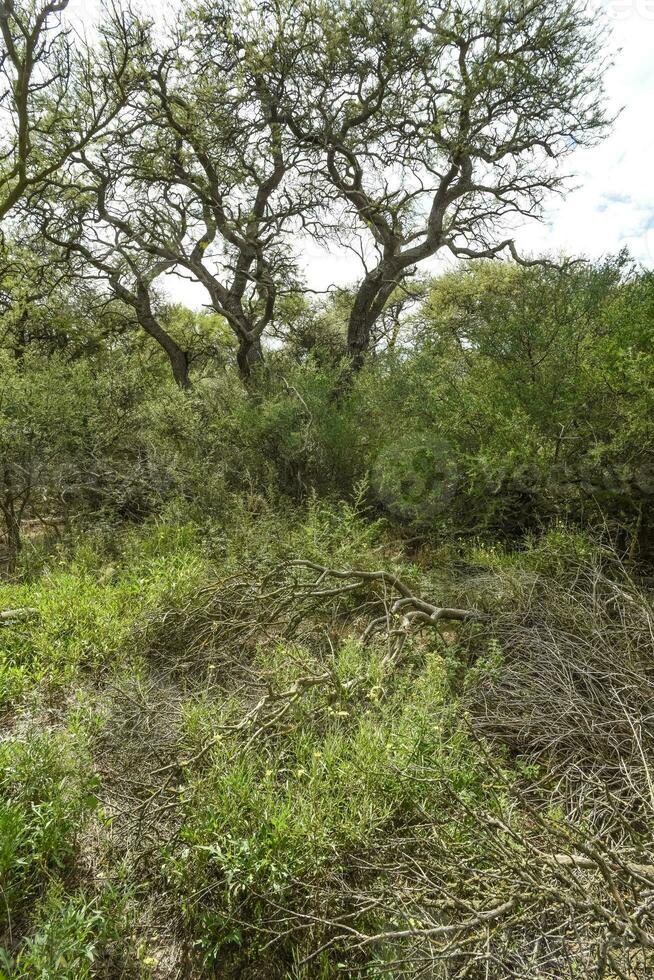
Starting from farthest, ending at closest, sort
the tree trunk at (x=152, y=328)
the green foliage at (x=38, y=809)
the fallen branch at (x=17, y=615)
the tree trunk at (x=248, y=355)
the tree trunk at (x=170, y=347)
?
the tree trunk at (x=170, y=347) → the tree trunk at (x=152, y=328) → the tree trunk at (x=248, y=355) → the fallen branch at (x=17, y=615) → the green foliage at (x=38, y=809)

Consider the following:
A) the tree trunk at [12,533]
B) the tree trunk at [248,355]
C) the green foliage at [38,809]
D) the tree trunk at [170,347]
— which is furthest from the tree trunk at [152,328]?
the green foliage at [38,809]

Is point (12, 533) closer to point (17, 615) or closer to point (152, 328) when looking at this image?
point (17, 615)

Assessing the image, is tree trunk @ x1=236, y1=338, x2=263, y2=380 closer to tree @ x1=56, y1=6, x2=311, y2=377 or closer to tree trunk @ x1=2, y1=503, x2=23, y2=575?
tree @ x1=56, y1=6, x2=311, y2=377

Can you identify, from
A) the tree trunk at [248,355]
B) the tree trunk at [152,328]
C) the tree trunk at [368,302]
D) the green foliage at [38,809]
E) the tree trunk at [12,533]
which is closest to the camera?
the green foliage at [38,809]

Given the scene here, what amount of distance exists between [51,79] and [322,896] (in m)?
8.61

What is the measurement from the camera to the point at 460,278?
53.6ft

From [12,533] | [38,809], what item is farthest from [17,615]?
[12,533]

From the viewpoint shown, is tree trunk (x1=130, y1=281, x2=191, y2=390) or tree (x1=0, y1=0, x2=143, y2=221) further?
tree trunk (x1=130, y1=281, x2=191, y2=390)

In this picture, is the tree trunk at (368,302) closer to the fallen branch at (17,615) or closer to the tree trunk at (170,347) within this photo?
the tree trunk at (170,347)

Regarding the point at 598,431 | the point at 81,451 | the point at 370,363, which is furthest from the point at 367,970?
the point at 370,363

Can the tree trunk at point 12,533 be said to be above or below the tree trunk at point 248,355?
below

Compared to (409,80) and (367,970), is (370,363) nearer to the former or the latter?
(409,80)

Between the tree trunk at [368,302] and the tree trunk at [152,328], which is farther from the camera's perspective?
the tree trunk at [152,328]

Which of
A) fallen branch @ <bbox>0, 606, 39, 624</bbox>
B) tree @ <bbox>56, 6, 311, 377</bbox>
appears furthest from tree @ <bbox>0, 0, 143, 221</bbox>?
fallen branch @ <bbox>0, 606, 39, 624</bbox>
